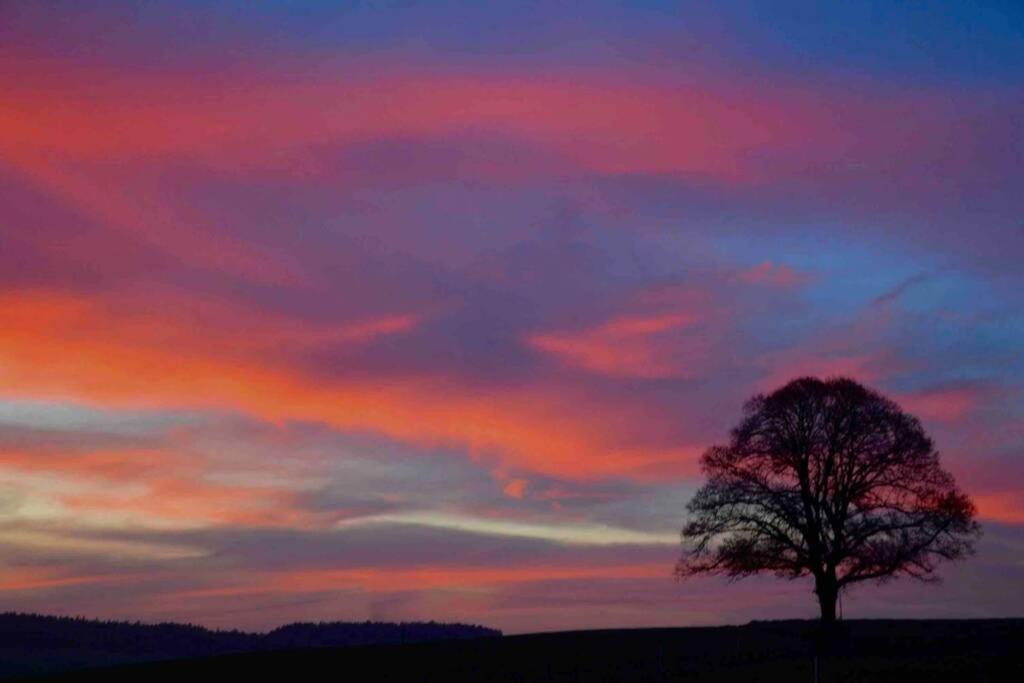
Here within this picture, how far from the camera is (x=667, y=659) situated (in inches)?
1982

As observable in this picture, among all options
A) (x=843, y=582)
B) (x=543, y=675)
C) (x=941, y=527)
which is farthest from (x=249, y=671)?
(x=941, y=527)

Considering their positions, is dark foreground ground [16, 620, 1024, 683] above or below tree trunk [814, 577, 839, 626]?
below

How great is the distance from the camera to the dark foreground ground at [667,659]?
4191cm

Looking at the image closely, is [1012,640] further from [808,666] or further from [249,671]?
[249,671]

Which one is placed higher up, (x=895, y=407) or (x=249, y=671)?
(x=895, y=407)

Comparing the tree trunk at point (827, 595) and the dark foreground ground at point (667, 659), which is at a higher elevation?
the tree trunk at point (827, 595)

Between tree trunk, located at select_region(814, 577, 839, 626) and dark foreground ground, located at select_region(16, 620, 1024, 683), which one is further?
tree trunk, located at select_region(814, 577, 839, 626)

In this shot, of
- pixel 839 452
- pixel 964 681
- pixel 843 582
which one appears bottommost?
pixel 964 681

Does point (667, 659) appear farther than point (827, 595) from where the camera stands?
No

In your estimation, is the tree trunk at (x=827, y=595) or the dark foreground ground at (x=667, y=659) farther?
the tree trunk at (x=827, y=595)

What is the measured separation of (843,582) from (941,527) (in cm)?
497

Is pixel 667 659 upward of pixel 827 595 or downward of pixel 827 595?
downward

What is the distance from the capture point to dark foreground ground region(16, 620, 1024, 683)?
41906 millimetres

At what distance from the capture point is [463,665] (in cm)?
5162
